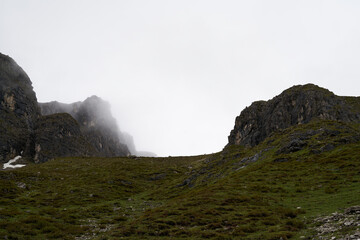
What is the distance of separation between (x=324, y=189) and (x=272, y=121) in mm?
78024

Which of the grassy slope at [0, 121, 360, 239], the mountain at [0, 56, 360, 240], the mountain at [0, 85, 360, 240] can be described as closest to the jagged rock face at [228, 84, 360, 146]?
the mountain at [0, 56, 360, 240]

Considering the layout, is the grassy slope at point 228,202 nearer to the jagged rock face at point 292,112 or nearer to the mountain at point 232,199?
the mountain at point 232,199

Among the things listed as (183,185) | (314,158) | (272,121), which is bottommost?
(183,185)

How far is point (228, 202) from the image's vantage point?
33156mm

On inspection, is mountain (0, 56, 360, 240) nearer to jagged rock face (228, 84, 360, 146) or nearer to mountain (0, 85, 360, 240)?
mountain (0, 85, 360, 240)

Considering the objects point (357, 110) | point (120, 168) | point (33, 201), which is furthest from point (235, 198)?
point (357, 110)

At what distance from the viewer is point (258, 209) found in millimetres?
28797

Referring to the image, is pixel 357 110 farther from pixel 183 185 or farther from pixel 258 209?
pixel 258 209

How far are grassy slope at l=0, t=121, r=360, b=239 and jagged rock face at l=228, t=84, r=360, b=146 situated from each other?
25943 millimetres

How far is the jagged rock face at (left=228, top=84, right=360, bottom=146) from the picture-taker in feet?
316

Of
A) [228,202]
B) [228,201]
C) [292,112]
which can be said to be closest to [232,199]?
[228,201]

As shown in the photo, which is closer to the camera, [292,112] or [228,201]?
[228,201]

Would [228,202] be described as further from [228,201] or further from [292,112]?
[292,112]

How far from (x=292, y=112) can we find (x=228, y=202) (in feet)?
281
